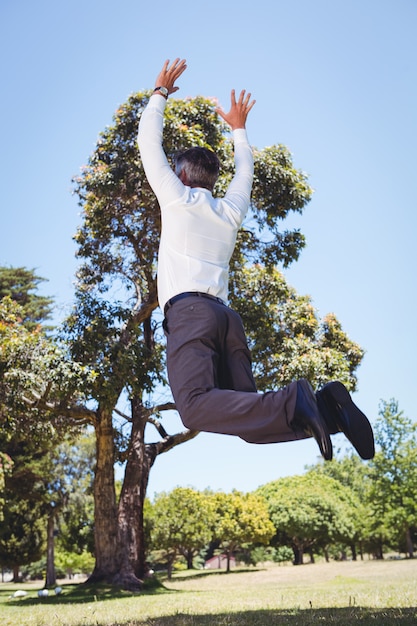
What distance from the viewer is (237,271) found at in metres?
15.2

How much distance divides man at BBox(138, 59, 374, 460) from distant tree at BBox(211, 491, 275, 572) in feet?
129

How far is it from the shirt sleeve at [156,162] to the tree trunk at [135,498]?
42.5 ft

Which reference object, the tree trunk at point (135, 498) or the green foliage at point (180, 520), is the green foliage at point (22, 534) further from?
the tree trunk at point (135, 498)

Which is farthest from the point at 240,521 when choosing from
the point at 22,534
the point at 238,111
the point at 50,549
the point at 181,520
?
the point at 238,111

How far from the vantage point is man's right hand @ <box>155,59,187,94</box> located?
11.6ft

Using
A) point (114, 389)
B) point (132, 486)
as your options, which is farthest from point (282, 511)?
point (114, 389)

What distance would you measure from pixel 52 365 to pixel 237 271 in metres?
5.42

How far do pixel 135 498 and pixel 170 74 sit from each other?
13.9 meters

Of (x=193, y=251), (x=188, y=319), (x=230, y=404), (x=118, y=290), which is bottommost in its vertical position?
(x=230, y=404)

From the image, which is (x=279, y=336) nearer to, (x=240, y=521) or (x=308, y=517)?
(x=240, y=521)

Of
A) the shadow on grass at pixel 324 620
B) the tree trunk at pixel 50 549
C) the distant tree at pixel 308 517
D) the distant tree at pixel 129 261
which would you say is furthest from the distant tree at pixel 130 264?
the distant tree at pixel 308 517

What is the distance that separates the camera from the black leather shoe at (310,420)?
238cm

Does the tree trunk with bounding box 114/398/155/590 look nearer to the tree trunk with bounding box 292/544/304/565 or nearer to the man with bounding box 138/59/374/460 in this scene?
the man with bounding box 138/59/374/460

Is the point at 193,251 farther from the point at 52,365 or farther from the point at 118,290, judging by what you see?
the point at 118,290
